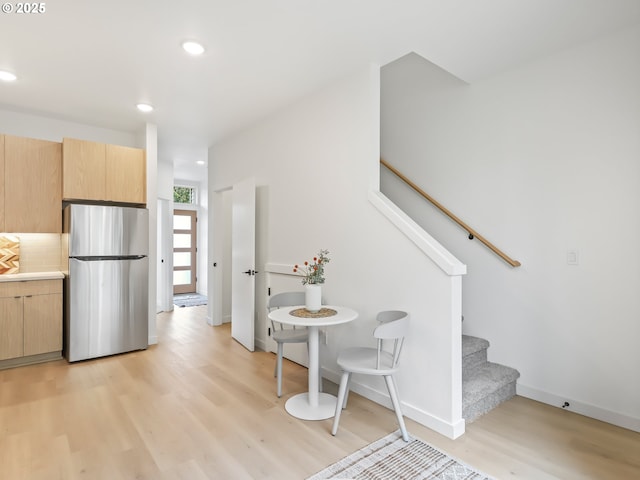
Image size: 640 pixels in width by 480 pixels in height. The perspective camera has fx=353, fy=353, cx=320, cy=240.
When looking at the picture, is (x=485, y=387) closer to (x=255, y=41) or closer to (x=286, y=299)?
(x=286, y=299)

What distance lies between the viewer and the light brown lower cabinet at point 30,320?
11.9 feet

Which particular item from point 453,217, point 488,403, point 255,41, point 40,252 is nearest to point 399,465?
point 488,403

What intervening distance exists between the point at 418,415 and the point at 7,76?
4516mm

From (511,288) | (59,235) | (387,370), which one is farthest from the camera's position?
(59,235)

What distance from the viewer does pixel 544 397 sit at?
284 centimetres

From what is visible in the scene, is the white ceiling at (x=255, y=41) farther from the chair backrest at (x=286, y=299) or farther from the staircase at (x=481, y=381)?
the staircase at (x=481, y=381)

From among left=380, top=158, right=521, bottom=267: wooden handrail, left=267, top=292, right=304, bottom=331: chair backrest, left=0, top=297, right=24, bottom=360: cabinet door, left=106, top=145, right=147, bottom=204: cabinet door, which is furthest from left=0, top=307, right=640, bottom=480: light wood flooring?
left=106, top=145, right=147, bottom=204: cabinet door

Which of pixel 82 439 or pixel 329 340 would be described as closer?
pixel 82 439

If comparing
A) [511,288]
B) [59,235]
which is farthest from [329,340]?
[59,235]

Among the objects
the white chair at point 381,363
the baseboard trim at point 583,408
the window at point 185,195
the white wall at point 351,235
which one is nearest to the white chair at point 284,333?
the white wall at point 351,235

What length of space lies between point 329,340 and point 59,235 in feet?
11.8

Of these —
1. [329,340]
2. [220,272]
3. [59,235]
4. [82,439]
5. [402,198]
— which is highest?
[402,198]

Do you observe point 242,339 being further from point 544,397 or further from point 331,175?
point 544,397

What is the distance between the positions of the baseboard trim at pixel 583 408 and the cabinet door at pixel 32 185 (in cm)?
511
